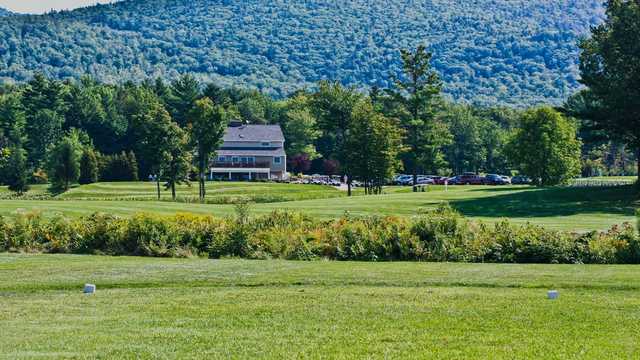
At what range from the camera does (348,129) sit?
8356 cm

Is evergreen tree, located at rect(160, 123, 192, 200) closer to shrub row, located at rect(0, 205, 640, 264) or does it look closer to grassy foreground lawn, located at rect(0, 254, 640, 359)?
shrub row, located at rect(0, 205, 640, 264)

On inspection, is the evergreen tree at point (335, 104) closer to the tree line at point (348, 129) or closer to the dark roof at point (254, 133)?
the tree line at point (348, 129)

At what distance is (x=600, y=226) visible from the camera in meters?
35.0

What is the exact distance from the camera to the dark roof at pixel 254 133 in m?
121

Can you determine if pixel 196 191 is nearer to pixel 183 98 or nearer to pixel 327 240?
pixel 183 98

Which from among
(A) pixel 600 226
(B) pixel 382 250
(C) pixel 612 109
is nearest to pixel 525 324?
(B) pixel 382 250

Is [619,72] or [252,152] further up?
[619,72]

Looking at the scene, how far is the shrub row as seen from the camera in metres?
22.9

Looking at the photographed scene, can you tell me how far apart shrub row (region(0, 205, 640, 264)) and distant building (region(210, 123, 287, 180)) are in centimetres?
9168

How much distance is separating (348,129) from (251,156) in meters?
37.6

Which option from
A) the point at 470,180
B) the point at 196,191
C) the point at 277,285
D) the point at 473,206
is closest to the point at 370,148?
the point at 473,206

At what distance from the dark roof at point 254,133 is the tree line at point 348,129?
3383 mm

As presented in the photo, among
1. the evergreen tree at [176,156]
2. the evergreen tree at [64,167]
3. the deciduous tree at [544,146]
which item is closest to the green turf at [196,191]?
the evergreen tree at [64,167]

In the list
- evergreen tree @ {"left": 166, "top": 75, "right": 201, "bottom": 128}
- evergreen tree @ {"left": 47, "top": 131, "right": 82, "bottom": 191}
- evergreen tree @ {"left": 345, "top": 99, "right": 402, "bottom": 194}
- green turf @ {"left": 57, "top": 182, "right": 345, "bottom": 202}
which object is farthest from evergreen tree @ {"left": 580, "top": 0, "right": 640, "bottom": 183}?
evergreen tree @ {"left": 166, "top": 75, "right": 201, "bottom": 128}
